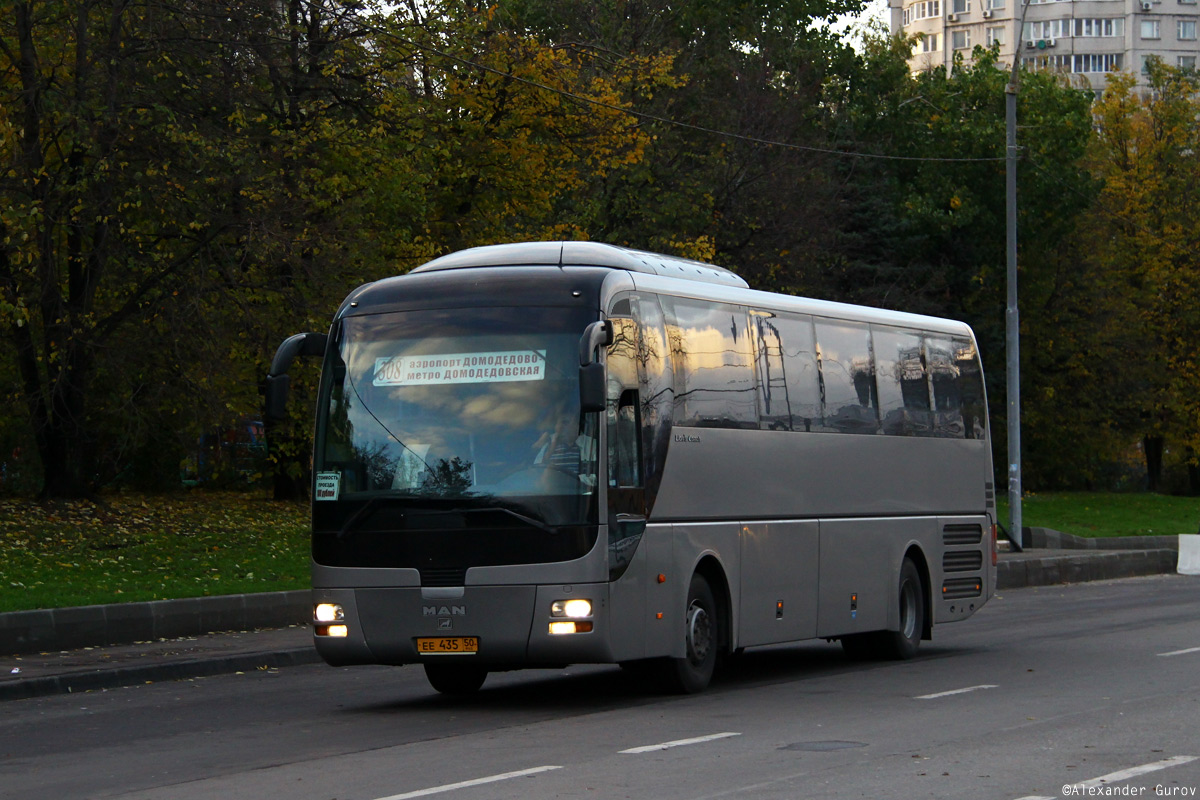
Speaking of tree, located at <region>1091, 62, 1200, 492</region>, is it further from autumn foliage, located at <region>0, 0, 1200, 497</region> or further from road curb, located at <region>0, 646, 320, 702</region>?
road curb, located at <region>0, 646, 320, 702</region>

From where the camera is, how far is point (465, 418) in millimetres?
12516

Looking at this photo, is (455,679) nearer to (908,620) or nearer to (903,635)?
(903,635)

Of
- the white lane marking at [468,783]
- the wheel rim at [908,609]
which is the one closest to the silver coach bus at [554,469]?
the wheel rim at [908,609]

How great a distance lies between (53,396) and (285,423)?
15.9 feet

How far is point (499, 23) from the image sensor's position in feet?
159

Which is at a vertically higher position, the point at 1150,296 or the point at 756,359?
the point at 1150,296

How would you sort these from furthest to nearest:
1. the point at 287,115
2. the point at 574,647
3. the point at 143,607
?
the point at 287,115, the point at 143,607, the point at 574,647

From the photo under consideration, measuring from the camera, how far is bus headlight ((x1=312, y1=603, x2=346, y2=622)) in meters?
12.7

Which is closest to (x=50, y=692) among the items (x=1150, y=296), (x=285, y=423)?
(x=285, y=423)

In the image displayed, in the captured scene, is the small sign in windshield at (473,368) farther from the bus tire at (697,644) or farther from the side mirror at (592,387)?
the bus tire at (697,644)

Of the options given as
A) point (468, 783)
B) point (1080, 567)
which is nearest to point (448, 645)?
point (468, 783)

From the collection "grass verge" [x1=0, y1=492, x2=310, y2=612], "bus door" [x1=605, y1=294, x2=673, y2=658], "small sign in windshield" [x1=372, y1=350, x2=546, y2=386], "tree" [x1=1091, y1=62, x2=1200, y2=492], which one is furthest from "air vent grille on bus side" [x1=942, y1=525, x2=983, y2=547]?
"tree" [x1=1091, y1=62, x2=1200, y2=492]

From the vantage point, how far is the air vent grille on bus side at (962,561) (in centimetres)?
1803

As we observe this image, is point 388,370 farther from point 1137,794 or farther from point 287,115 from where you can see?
point 287,115
